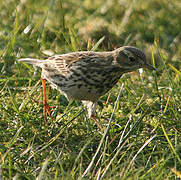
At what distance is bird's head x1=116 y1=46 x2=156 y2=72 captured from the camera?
512 cm

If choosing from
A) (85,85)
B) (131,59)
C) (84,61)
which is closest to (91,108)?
(85,85)

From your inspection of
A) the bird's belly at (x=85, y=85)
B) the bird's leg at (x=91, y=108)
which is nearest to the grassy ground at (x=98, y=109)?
the bird's leg at (x=91, y=108)

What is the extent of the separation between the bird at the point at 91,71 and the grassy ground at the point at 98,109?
20cm

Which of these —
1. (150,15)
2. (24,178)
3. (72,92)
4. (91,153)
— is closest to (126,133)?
Result: (91,153)

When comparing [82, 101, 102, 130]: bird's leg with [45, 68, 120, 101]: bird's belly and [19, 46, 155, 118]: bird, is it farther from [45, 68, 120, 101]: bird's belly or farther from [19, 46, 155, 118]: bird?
[45, 68, 120, 101]: bird's belly

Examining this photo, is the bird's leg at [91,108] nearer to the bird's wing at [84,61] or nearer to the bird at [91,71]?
the bird at [91,71]

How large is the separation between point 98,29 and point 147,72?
143 cm

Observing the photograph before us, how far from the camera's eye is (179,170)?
13.9 feet

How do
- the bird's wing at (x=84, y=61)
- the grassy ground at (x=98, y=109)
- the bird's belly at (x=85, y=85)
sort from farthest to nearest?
the bird's wing at (x=84, y=61) < the bird's belly at (x=85, y=85) < the grassy ground at (x=98, y=109)

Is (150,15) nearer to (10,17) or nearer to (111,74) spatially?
(10,17)

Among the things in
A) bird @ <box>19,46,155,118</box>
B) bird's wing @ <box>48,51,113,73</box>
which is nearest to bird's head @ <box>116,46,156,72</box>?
bird @ <box>19,46,155,118</box>

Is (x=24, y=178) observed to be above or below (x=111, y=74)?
below

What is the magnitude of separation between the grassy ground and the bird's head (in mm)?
240

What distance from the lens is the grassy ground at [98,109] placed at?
4.22 meters
